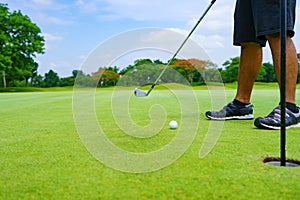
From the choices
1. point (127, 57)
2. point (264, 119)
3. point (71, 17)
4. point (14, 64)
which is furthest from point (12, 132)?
point (14, 64)

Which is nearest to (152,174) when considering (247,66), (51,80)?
(247,66)

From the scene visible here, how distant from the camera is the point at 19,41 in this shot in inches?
1170

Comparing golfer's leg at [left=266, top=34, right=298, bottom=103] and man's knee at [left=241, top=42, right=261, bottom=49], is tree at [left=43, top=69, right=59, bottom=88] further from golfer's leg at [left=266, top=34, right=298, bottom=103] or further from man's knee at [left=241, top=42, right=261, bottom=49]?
golfer's leg at [left=266, top=34, right=298, bottom=103]

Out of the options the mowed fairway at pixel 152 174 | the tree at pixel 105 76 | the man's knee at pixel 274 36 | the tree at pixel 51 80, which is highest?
the tree at pixel 51 80

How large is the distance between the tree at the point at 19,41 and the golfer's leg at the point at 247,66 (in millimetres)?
28358

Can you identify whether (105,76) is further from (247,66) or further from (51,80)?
(51,80)

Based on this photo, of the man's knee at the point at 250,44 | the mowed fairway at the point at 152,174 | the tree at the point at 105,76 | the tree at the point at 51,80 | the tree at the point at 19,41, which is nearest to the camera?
the mowed fairway at the point at 152,174

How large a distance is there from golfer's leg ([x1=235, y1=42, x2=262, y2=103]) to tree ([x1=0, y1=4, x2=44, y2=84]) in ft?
93.0

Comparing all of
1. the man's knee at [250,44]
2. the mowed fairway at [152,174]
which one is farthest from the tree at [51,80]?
the mowed fairway at [152,174]

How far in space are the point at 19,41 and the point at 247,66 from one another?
29914 millimetres

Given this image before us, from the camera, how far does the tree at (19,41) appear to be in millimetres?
28922

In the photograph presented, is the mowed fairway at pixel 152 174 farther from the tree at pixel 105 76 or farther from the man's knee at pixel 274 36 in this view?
the man's knee at pixel 274 36

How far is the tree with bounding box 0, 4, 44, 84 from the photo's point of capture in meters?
28.9

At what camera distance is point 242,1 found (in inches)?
117
